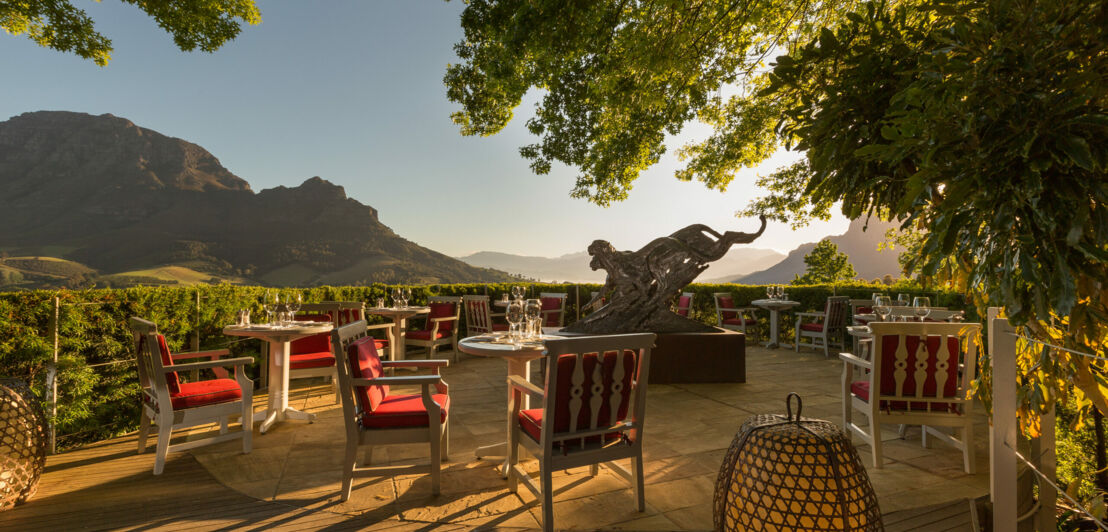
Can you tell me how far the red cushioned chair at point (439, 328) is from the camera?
663cm

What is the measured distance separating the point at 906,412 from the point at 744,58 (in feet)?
16.9

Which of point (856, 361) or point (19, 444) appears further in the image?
point (856, 361)

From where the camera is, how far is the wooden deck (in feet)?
8.10

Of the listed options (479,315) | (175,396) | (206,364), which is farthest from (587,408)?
(479,315)

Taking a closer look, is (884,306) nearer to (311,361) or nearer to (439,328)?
(311,361)

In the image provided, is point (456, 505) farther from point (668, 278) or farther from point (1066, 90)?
point (668, 278)

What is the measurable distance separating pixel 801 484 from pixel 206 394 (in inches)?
145

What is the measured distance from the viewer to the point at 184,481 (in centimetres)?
301

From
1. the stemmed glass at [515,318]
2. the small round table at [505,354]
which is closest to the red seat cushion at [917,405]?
the small round table at [505,354]

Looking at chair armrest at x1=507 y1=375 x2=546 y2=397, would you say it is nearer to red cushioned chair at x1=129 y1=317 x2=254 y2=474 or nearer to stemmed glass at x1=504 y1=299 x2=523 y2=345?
stemmed glass at x1=504 y1=299 x2=523 y2=345

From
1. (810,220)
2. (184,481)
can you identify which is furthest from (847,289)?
(184,481)

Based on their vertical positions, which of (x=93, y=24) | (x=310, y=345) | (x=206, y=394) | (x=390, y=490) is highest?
(x=93, y=24)

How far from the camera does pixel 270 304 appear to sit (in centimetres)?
479

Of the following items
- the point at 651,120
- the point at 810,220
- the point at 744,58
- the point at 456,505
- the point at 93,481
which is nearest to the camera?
the point at 456,505
